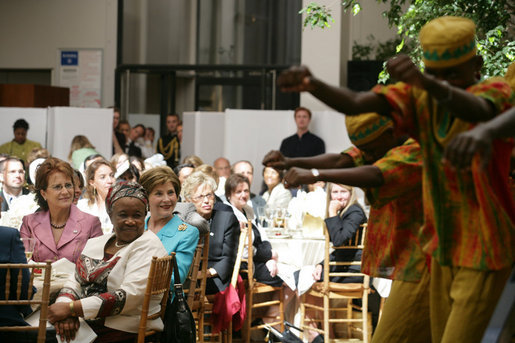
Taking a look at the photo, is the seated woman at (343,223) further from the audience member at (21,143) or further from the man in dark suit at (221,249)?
the audience member at (21,143)

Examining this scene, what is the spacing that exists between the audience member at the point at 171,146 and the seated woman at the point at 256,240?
5574 mm

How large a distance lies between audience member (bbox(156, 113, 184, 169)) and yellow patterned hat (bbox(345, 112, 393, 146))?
9.50m

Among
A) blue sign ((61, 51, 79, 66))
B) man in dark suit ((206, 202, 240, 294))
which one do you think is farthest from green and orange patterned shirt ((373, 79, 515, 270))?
blue sign ((61, 51, 79, 66))

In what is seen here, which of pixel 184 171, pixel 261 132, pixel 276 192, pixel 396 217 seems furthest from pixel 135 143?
pixel 396 217

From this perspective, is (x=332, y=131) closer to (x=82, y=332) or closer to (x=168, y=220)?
(x=168, y=220)

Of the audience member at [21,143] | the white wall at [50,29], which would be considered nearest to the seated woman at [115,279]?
the audience member at [21,143]

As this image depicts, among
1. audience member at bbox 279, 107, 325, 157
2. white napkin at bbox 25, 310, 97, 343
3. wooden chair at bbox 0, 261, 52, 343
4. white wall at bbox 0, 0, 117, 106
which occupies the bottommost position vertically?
white napkin at bbox 25, 310, 97, 343

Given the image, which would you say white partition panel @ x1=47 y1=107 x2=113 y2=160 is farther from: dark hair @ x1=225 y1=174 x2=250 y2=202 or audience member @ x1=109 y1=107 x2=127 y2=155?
dark hair @ x1=225 y1=174 x2=250 y2=202

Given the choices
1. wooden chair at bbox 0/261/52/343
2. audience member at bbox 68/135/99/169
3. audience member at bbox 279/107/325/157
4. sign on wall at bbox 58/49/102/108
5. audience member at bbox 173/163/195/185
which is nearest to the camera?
wooden chair at bbox 0/261/52/343

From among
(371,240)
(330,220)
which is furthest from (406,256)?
(330,220)

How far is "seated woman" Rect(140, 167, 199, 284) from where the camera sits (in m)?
4.22

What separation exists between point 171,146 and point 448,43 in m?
9.95

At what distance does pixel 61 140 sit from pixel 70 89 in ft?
15.6

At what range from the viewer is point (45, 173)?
464 cm
